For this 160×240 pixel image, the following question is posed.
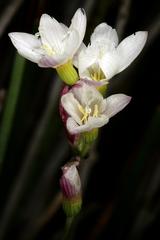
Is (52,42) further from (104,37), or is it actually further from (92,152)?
(92,152)

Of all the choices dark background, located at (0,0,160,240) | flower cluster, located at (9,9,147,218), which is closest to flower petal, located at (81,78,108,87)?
flower cluster, located at (9,9,147,218)

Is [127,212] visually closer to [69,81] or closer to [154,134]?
[154,134]

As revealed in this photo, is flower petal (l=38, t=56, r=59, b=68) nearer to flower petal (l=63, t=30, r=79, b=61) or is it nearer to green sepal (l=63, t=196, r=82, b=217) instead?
flower petal (l=63, t=30, r=79, b=61)

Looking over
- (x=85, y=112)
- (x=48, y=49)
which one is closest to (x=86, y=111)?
(x=85, y=112)

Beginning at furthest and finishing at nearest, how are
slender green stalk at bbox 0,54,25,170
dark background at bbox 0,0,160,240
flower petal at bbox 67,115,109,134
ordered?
dark background at bbox 0,0,160,240 < slender green stalk at bbox 0,54,25,170 < flower petal at bbox 67,115,109,134

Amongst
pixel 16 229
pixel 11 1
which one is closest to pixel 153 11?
pixel 11 1
